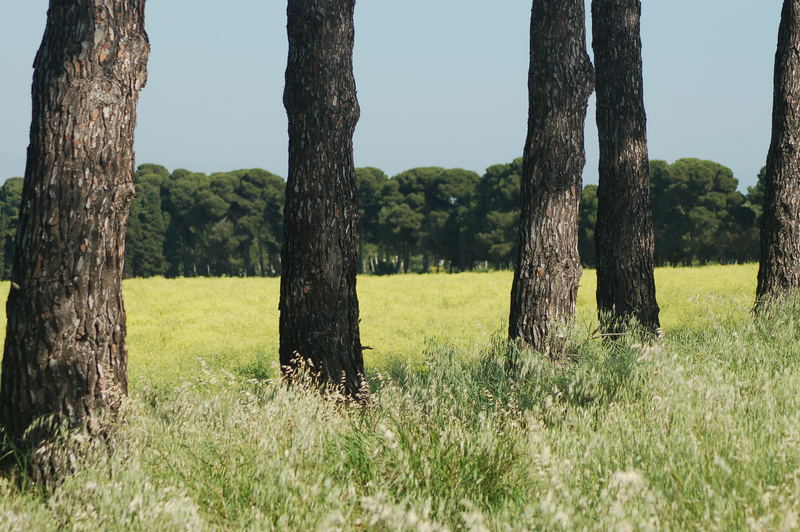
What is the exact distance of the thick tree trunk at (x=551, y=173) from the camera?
26.3 feet

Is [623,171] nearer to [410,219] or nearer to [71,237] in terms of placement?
[71,237]

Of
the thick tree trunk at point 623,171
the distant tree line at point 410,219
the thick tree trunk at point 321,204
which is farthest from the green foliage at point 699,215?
the thick tree trunk at point 321,204

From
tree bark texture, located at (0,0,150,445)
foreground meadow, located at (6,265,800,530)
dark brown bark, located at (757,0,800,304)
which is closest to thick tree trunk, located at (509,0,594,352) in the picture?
foreground meadow, located at (6,265,800,530)

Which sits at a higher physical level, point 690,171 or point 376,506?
point 690,171

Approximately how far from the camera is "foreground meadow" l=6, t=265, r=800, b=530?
124 inches

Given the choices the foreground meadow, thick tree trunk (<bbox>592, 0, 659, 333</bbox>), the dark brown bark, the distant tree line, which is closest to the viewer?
the foreground meadow

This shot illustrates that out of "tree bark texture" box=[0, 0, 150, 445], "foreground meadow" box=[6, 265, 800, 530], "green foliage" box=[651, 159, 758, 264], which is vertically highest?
"green foliage" box=[651, 159, 758, 264]

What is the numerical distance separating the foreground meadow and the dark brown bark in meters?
4.73

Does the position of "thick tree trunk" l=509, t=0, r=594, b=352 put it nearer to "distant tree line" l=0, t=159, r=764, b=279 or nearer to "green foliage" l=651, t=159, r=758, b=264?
"distant tree line" l=0, t=159, r=764, b=279

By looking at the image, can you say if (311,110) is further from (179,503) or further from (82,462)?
(179,503)

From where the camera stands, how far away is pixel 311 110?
7266 mm

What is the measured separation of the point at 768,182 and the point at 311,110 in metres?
8.08

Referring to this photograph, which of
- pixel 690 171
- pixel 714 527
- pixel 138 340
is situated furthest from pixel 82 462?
pixel 690 171

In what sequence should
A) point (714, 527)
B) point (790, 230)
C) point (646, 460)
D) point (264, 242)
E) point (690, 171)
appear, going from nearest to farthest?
point (714, 527) → point (646, 460) → point (790, 230) → point (690, 171) → point (264, 242)
